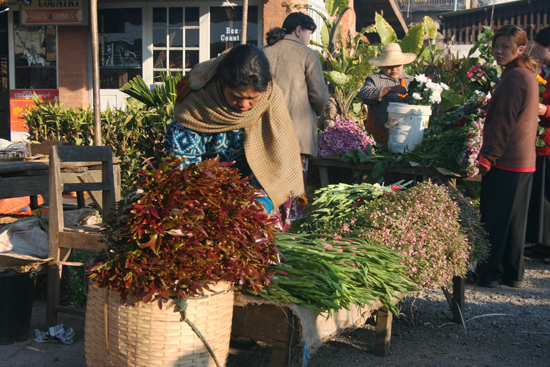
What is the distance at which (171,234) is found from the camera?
2.02 metres

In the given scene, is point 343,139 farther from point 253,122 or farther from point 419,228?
point 253,122

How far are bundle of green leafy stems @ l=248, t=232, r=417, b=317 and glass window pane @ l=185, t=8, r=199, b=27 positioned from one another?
727 cm

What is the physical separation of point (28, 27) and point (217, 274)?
31.5ft

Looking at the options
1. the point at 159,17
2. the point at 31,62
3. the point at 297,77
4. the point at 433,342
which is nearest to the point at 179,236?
the point at 433,342

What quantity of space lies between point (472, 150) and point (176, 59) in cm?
673

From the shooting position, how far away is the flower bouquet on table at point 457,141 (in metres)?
4.19

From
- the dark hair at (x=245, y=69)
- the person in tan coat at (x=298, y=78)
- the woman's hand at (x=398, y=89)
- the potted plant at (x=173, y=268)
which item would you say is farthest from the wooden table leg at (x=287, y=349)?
the woman's hand at (x=398, y=89)

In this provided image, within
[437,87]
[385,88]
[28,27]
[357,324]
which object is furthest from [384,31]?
[357,324]

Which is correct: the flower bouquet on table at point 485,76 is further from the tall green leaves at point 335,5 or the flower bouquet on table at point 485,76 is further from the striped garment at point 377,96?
the tall green leaves at point 335,5

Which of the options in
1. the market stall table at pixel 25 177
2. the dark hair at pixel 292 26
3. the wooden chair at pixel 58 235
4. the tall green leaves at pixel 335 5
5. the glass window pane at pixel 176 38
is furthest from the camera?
the glass window pane at pixel 176 38

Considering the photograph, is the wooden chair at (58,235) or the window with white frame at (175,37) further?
the window with white frame at (175,37)

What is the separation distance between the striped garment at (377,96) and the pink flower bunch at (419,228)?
184 centimetres

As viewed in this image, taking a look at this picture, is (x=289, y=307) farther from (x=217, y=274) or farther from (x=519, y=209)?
(x=519, y=209)

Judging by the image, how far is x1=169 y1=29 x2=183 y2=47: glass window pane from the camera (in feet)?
31.3
